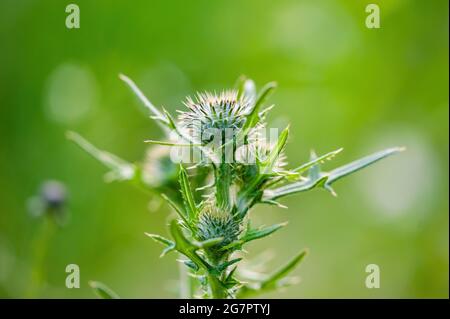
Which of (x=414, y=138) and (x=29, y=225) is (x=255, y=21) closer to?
(x=414, y=138)

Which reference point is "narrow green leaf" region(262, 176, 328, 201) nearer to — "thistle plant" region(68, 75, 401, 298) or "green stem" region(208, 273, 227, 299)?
"thistle plant" region(68, 75, 401, 298)

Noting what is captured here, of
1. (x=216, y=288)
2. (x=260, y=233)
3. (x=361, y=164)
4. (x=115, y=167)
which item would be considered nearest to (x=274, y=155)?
(x=260, y=233)

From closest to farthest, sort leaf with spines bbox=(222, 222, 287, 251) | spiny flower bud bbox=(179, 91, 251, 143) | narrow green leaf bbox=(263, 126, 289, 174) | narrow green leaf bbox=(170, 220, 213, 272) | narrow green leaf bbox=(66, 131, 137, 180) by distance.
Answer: narrow green leaf bbox=(170, 220, 213, 272) < leaf with spines bbox=(222, 222, 287, 251) < narrow green leaf bbox=(263, 126, 289, 174) < spiny flower bud bbox=(179, 91, 251, 143) < narrow green leaf bbox=(66, 131, 137, 180)

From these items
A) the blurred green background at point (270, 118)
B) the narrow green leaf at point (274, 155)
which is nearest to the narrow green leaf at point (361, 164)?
the narrow green leaf at point (274, 155)

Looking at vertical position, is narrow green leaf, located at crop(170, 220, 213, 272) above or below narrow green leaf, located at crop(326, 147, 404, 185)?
below

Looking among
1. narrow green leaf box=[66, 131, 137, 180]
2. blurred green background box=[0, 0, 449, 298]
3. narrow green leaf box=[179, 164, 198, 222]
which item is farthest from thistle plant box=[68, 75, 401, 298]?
blurred green background box=[0, 0, 449, 298]

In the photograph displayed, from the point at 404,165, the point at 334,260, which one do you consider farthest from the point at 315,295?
the point at 404,165

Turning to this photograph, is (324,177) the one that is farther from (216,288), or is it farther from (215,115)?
(216,288)

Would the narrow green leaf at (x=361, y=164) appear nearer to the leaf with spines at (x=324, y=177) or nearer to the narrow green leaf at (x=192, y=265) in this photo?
the leaf with spines at (x=324, y=177)
